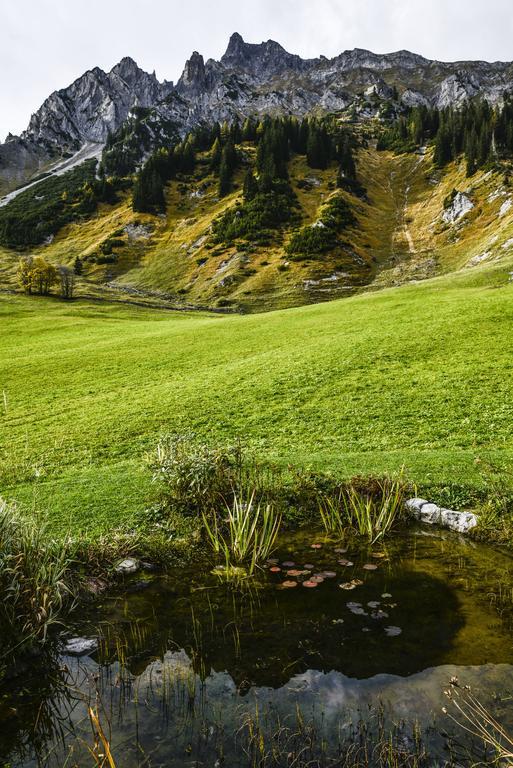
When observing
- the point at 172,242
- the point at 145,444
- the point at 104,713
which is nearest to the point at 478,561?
the point at 104,713

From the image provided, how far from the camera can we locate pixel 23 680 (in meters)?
7.32

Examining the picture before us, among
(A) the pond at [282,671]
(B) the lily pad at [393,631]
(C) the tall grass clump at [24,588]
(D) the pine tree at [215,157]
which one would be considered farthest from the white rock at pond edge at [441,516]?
(D) the pine tree at [215,157]

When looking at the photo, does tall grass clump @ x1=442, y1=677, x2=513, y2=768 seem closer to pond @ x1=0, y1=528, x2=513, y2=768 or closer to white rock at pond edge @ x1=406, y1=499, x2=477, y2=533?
pond @ x1=0, y1=528, x2=513, y2=768

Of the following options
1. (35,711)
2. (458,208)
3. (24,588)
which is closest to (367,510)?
(24,588)

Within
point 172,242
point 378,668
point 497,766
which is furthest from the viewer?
point 172,242

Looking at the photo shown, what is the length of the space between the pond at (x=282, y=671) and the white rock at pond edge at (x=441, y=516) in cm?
162

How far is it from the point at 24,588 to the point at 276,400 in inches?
780

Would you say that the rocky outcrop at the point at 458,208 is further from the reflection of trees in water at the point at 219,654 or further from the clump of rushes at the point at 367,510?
the reflection of trees in water at the point at 219,654

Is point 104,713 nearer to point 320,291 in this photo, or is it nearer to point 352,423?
point 352,423

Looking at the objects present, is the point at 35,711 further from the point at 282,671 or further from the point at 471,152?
the point at 471,152

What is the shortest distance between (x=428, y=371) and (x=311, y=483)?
53.6 ft

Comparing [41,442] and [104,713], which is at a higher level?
[104,713]

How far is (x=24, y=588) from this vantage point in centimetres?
839

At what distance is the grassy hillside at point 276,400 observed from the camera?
17422mm
